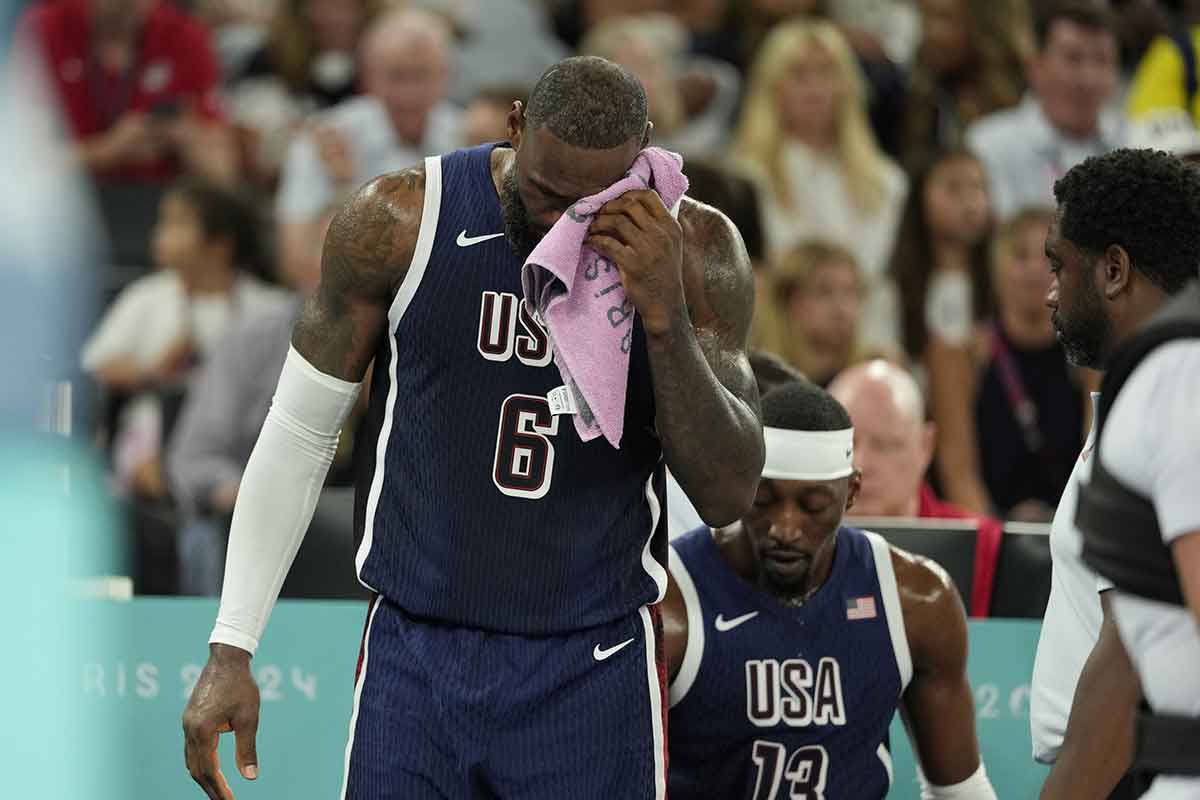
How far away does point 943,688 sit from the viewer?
13.5ft

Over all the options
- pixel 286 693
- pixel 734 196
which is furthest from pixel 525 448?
pixel 734 196

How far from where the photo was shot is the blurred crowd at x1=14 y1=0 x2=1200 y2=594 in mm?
6738

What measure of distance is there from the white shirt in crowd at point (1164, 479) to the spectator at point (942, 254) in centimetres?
478

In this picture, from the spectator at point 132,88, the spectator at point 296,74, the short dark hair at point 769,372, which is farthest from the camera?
the spectator at point 296,74

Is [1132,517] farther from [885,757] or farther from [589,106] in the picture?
[885,757]

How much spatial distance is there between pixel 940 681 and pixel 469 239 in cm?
161

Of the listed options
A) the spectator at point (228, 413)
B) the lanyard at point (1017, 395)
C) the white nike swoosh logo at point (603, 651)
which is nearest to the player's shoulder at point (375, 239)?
the white nike swoosh logo at point (603, 651)

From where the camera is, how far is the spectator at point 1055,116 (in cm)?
747

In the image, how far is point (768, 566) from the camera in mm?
4090

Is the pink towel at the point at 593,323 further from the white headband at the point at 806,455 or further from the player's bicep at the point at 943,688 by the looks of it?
the player's bicep at the point at 943,688

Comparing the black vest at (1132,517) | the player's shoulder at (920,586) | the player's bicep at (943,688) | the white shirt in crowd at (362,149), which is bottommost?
the player's bicep at (943,688)

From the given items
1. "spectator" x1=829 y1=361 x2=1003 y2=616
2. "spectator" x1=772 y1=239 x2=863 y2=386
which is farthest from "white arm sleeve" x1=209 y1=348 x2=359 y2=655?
"spectator" x1=772 y1=239 x2=863 y2=386

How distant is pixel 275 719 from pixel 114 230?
384 cm

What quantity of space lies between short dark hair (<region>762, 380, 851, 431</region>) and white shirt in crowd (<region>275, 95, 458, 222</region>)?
3.40 metres
